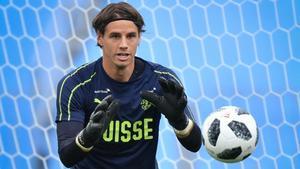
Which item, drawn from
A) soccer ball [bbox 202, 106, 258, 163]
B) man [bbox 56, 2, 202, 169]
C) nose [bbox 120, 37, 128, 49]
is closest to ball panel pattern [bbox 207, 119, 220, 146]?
soccer ball [bbox 202, 106, 258, 163]

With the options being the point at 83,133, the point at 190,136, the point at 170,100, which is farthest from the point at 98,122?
the point at 190,136

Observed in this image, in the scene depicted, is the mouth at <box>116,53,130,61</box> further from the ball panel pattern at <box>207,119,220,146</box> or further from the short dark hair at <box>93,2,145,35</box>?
the ball panel pattern at <box>207,119,220,146</box>

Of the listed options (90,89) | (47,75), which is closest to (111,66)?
(90,89)

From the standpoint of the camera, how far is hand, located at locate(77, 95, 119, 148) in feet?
7.47

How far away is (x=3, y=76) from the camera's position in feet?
12.0

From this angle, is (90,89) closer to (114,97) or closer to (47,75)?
(114,97)

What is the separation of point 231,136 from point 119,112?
1.47 ft

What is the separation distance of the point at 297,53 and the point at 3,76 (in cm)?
160

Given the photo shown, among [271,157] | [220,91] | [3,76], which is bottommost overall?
[271,157]

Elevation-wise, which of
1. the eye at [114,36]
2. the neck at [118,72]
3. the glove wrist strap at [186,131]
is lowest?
the glove wrist strap at [186,131]

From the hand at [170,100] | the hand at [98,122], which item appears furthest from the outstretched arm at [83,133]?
the hand at [170,100]

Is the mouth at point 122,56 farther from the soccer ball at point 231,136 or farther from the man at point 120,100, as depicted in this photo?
the soccer ball at point 231,136

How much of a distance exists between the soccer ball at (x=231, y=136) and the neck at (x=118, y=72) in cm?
39

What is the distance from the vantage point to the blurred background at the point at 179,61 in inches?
145
